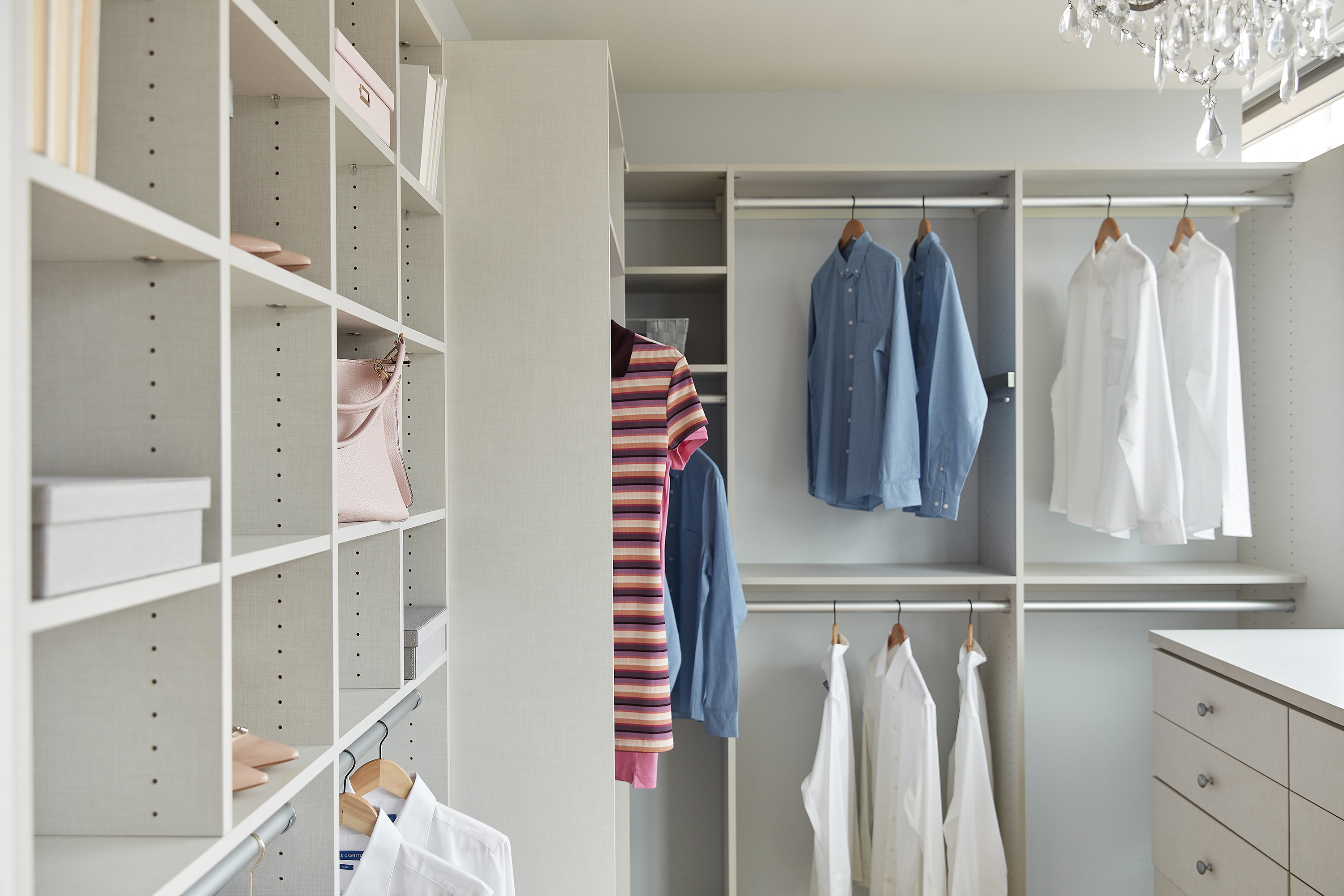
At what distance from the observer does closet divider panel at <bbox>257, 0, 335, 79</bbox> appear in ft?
2.97

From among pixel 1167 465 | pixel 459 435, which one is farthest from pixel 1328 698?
pixel 459 435

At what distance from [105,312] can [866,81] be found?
2.27 metres

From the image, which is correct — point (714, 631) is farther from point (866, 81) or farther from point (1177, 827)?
point (866, 81)

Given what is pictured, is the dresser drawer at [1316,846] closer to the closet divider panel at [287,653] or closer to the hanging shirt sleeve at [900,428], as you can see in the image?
the hanging shirt sleeve at [900,428]

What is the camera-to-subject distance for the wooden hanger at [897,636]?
2172mm

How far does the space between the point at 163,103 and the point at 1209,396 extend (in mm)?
2467

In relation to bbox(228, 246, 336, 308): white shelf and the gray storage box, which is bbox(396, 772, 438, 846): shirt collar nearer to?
the gray storage box

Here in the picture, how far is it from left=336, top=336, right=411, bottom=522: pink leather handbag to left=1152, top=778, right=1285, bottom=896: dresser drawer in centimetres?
184

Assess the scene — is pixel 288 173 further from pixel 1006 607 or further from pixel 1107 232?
pixel 1107 232

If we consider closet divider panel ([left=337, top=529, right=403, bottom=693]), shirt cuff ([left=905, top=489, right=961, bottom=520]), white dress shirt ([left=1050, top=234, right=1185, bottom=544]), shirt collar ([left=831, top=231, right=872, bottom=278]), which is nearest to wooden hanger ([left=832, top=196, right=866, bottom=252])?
shirt collar ([left=831, top=231, right=872, bottom=278])

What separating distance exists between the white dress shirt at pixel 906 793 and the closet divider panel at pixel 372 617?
1.52 m

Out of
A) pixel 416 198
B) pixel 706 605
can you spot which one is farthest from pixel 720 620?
pixel 416 198

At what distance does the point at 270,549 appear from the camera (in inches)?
30.3

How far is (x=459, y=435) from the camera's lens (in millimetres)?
1394
